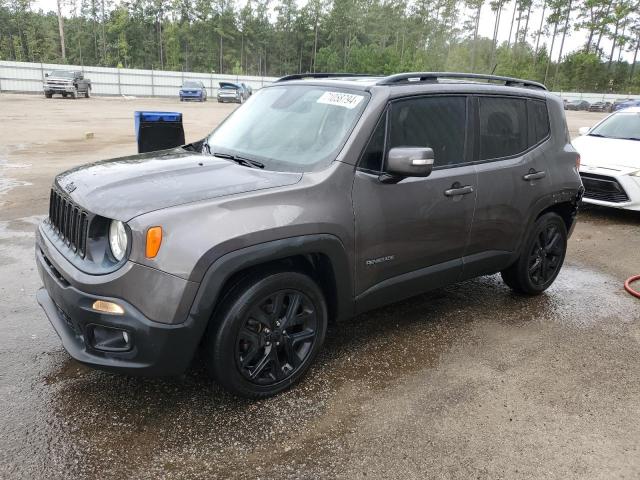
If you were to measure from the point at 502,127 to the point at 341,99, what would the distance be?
1457 millimetres

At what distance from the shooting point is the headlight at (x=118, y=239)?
261 cm

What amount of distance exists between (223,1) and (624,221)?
87.2 m

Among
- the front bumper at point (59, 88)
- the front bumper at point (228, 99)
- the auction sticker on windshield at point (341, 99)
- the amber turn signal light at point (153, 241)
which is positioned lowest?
the front bumper at point (228, 99)

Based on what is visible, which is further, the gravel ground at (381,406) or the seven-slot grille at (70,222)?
the seven-slot grille at (70,222)

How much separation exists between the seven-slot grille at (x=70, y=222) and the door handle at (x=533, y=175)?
3257 millimetres

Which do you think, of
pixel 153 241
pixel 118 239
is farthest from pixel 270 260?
pixel 118 239

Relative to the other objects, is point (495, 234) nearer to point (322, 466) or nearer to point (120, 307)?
point (322, 466)

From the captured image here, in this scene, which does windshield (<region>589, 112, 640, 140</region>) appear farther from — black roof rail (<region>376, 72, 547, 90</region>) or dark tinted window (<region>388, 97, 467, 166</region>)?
dark tinted window (<region>388, 97, 467, 166</region>)

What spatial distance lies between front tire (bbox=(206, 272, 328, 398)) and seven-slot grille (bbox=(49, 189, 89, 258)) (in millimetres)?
838

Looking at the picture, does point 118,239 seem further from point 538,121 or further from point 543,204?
point 538,121

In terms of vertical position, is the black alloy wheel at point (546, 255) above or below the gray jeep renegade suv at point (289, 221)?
below

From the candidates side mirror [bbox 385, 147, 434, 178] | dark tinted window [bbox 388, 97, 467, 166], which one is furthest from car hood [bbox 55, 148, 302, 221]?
dark tinted window [bbox 388, 97, 467, 166]

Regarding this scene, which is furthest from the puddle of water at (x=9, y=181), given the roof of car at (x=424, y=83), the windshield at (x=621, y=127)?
the windshield at (x=621, y=127)

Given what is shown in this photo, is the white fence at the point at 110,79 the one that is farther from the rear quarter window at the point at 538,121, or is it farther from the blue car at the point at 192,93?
the rear quarter window at the point at 538,121
